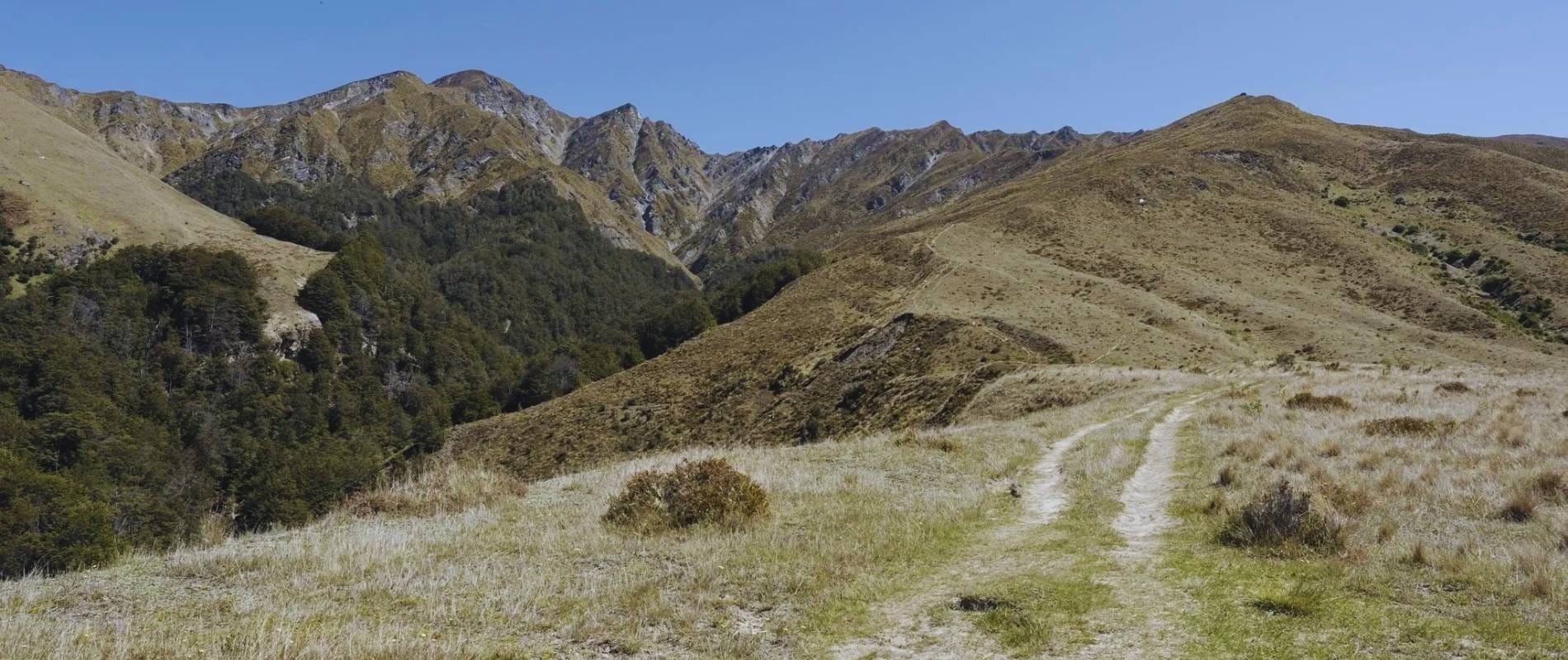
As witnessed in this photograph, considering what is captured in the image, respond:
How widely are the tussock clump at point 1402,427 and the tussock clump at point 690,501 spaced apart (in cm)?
1453

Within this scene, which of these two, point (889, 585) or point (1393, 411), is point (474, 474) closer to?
point (889, 585)

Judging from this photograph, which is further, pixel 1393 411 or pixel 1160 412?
pixel 1160 412

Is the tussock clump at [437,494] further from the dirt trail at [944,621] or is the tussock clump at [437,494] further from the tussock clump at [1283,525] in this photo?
the tussock clump at [1283,525]

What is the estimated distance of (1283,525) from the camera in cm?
915

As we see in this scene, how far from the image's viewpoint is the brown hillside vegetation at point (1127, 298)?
51.1m

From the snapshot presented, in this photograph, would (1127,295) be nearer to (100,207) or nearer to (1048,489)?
(1048,489)

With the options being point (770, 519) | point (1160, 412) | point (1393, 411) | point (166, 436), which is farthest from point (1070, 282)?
point (166, 436)

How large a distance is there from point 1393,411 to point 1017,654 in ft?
65.1

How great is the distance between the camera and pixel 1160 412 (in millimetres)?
27203

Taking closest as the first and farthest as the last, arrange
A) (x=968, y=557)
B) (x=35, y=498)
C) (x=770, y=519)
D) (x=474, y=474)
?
(x=968, y=557) < (x=770, y=519) < (x=474, y=474) < (x=35, y=498)

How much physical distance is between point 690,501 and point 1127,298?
195 feet

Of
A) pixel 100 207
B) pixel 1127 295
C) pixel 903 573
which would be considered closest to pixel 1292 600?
pixel 903 573

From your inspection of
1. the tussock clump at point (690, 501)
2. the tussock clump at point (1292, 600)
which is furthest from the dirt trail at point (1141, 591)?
the tussock clump at point (690, 501)

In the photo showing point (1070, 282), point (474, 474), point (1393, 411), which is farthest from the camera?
point (1070, 282)
